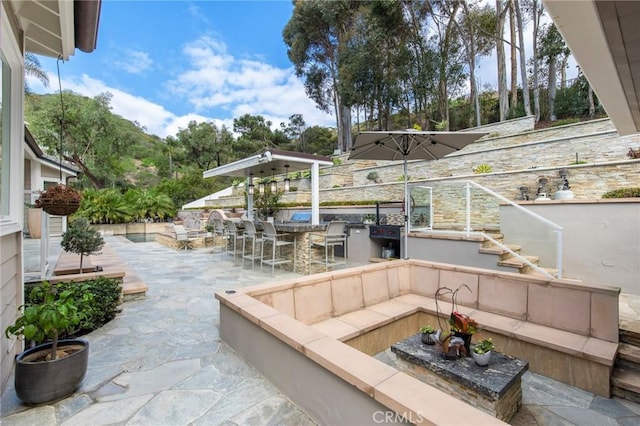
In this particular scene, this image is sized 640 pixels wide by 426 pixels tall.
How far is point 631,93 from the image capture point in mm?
2623

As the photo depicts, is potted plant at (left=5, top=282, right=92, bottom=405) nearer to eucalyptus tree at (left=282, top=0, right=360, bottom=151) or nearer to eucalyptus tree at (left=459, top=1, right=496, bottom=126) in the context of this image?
eucalyptus tree at (left=459, top=1, right=496, bottom=126)

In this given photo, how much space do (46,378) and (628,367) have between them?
4.41 meters

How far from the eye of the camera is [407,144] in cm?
499

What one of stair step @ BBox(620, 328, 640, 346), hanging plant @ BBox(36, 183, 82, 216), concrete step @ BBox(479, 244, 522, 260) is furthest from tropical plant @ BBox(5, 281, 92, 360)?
concrete step @ BBox(479, 244, 522, 260)

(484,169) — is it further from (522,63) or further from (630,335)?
(522,63)

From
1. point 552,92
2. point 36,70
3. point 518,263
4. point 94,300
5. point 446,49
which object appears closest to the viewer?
point 94,300

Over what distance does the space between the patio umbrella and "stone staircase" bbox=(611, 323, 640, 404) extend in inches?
103

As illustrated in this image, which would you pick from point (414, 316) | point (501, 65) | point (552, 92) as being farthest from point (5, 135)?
point (552, 92)

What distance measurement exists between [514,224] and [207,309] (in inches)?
198

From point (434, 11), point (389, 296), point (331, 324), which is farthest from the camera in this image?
point (434, 11)

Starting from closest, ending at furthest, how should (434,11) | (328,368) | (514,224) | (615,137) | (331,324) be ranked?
(328,368) → (331,324) → (514,224) → (615,137) → (434,11)

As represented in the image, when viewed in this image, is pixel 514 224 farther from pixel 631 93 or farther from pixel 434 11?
pixel 434 11

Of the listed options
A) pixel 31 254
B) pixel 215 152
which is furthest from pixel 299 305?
pixel 215 152

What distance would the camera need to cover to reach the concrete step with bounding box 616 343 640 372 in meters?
2.50
